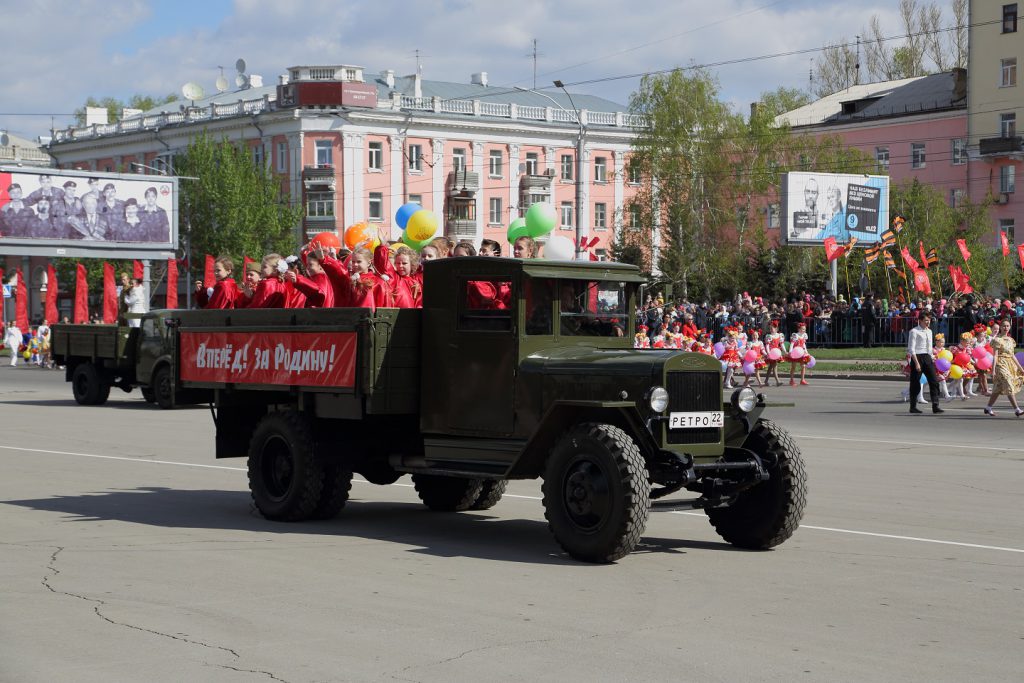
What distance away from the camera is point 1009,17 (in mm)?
72312

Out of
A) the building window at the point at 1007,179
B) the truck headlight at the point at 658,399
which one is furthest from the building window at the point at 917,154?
the truck headlight at the point at 658,399

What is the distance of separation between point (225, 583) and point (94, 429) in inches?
546

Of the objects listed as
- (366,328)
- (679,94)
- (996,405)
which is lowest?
(996,405)

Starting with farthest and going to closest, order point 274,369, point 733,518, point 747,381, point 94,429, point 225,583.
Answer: point 747,381, point 94,429, point 274,369, point 733,518, point 225,583

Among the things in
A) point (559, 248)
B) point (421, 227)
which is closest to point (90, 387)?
point (421, 227)

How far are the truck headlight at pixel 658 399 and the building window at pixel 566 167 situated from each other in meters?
79.8

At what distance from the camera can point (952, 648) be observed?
23.8 ft

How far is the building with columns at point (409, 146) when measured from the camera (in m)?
82.2

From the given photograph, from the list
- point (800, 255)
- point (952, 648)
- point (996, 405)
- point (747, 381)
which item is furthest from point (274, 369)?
point (800, 255)

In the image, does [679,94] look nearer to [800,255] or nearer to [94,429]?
[800,255]

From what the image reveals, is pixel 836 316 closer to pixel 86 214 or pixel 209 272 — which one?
pixel 209 272

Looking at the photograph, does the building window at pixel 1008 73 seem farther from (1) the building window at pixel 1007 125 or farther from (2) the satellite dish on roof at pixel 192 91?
(2) the satellite dish on roof at pixel 192 91

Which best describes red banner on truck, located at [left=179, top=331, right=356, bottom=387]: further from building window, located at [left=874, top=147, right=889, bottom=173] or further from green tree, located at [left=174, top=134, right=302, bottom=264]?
building window, located at [left=874, top=147, right=889, bottom=173]

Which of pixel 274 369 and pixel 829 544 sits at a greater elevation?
pixel 274 369
